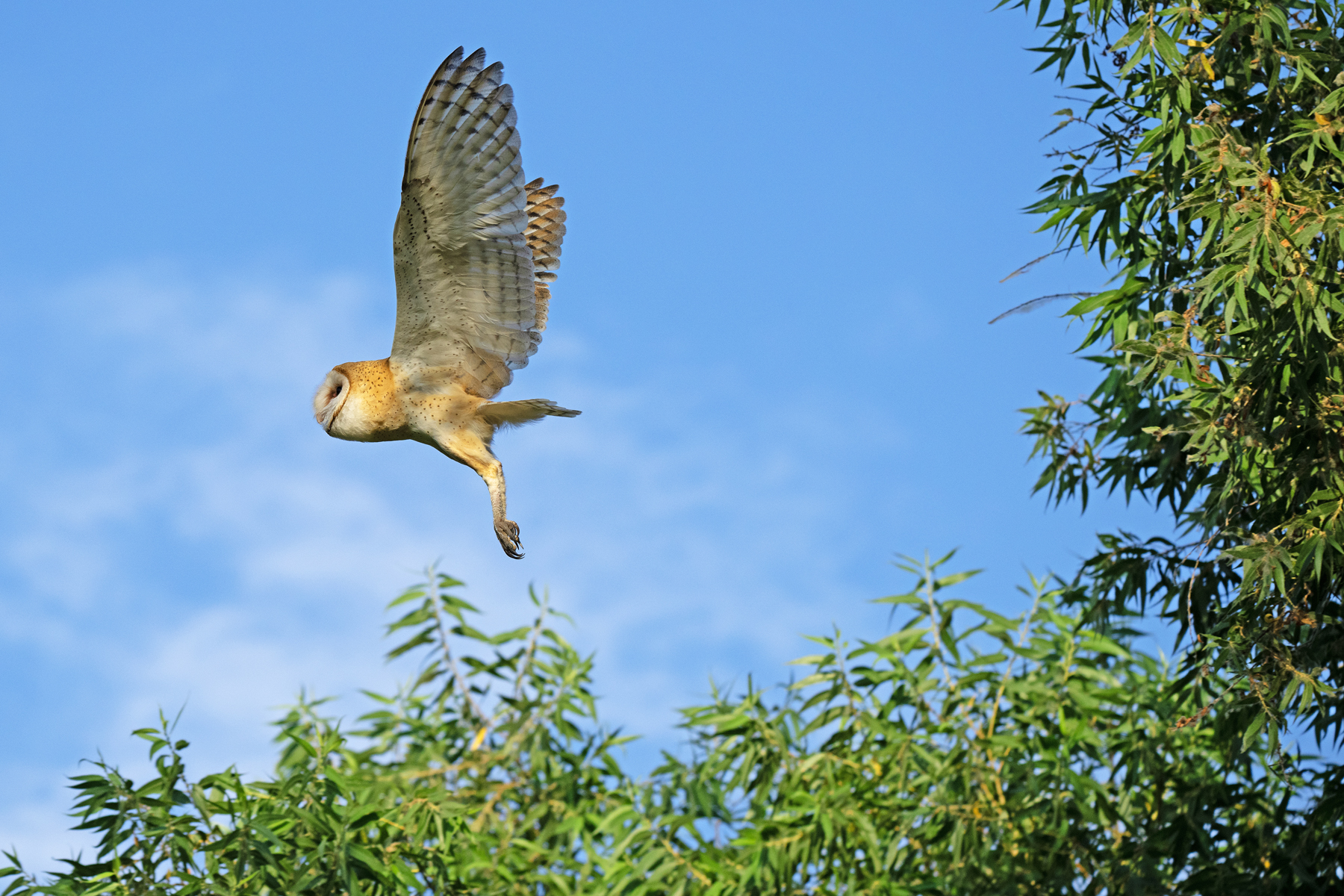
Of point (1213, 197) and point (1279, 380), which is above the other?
point (1213, 197)

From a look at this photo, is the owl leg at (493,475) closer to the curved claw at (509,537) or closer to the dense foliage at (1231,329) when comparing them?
the curved claw at (509,537)

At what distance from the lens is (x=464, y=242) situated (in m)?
4.23

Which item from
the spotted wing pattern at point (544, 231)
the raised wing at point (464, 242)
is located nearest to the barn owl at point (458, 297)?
the raised wing at point (464, 242)

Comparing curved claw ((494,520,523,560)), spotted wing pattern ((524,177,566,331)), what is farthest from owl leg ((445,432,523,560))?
spotted wing pattern ((524,177,566,331))

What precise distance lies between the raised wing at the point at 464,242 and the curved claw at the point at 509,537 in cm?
51

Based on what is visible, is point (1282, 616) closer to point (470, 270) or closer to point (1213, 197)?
point (1213, 197)

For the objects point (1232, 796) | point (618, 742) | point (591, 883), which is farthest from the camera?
point (618, 742)

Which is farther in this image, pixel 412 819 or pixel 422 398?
pixel 412 819

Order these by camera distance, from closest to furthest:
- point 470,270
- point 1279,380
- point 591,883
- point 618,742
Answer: point 470,270, point 1279,380, point 591,883, point 618,742

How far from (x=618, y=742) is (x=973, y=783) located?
2.48 meters

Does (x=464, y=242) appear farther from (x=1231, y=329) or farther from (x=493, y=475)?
(x=1231, y=329)

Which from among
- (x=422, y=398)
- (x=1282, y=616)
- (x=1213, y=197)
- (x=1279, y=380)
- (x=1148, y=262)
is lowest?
(x=1282, y=616)

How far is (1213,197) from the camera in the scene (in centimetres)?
582

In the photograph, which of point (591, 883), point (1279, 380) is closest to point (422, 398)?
point (1279, 380)
